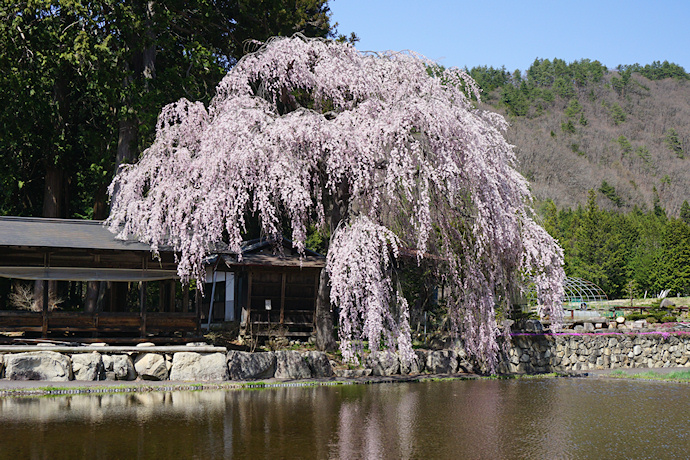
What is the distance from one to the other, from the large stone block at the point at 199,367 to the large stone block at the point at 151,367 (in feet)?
0.74

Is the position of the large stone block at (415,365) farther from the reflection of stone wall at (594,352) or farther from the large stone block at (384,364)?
the reflection of stone wall at (594,352)

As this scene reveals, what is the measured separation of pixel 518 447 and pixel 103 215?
24984 mm

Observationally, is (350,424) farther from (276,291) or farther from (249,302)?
(276,291)

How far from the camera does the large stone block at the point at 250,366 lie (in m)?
16.6

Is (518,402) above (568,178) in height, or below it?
below

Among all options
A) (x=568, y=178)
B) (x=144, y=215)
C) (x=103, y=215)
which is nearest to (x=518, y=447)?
(x=144, y=215)

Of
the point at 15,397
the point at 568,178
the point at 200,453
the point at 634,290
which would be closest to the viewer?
the point at 200,453

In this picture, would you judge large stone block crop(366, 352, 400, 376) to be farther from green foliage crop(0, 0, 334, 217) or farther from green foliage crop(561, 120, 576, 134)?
green foliage crop(561, 120, 576, 134)

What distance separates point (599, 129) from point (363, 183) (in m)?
133

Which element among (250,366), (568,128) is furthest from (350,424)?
(568,128)

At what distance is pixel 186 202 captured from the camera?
16.6 metres

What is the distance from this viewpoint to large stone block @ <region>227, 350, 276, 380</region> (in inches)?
655

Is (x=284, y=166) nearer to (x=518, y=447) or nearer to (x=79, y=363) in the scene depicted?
(x=79, y=363)

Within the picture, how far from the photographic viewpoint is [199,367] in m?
16.5
